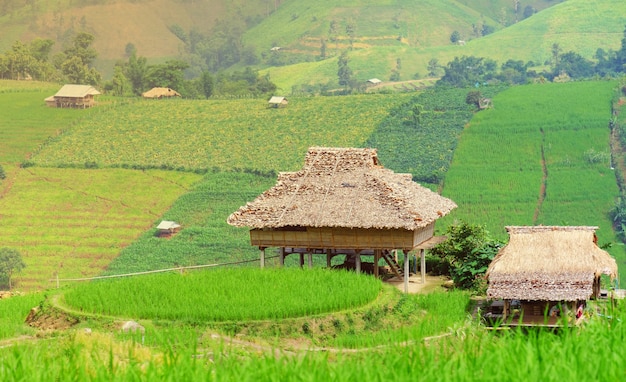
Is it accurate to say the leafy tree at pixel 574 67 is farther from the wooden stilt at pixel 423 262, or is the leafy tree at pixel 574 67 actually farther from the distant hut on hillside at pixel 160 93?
the wooden stilt at pixel 423 262

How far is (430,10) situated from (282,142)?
7714 centimetres

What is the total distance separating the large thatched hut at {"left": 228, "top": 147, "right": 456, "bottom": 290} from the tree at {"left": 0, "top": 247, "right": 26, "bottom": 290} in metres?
30.8

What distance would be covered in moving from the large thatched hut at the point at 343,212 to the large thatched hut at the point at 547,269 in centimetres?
286

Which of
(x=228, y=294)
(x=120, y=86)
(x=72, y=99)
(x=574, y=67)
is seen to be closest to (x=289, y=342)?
(x=228, y=294)

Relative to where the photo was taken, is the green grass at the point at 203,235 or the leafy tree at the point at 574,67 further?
the leafy tree at the point at 574,67

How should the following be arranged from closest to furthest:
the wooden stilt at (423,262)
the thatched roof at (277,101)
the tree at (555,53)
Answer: the wooden stilt at (423,262), the thatched roof at (277,101), the tree at (555,53)

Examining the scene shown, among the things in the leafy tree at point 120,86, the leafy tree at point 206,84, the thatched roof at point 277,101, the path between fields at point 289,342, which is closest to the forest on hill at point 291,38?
the leafy tree at point 206,84

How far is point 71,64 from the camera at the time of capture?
4011 inches

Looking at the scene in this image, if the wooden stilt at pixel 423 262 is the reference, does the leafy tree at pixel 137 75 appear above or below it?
above

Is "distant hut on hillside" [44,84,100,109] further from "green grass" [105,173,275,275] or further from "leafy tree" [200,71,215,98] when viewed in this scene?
"green grass" [105,173,275,275]

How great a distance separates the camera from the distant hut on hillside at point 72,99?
85.8 metres

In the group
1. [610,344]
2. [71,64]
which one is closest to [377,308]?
[610,344]

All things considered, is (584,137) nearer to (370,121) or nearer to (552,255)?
(370,121)

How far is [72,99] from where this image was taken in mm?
86750
